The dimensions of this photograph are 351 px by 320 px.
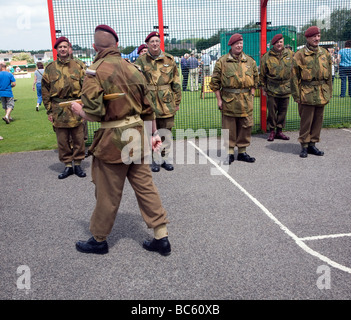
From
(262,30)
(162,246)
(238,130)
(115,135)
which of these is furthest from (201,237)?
(262,30)

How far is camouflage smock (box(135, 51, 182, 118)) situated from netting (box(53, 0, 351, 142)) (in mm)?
1805

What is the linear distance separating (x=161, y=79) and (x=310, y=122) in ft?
9.39

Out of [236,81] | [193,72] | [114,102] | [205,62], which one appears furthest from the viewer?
[193,72]

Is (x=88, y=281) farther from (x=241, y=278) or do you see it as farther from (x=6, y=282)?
(x=241, y=278)

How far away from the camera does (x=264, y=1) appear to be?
27.7 ft

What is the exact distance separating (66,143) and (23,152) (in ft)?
7.97

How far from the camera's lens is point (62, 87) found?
20.2 ft

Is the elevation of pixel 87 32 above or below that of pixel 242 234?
above

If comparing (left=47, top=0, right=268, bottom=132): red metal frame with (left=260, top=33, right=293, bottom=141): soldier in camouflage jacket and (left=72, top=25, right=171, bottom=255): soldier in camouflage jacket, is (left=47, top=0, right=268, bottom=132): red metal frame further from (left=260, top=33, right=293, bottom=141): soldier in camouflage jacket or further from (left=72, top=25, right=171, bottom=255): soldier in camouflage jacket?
(left=72, top=25, right=171, bottom=255): soldier in camouflage jacket

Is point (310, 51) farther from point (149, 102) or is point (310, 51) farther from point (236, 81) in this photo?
point (149, 102)

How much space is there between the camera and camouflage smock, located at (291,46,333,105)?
22.1ft

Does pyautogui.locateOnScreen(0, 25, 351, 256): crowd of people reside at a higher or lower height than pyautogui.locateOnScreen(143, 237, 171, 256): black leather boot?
higher

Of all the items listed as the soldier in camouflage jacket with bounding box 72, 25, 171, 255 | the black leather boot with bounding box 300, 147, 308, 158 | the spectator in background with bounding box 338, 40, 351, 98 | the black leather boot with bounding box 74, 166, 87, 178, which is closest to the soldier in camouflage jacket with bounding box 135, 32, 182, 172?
the black leather boot with bounding box 74, 166, 87, 178
